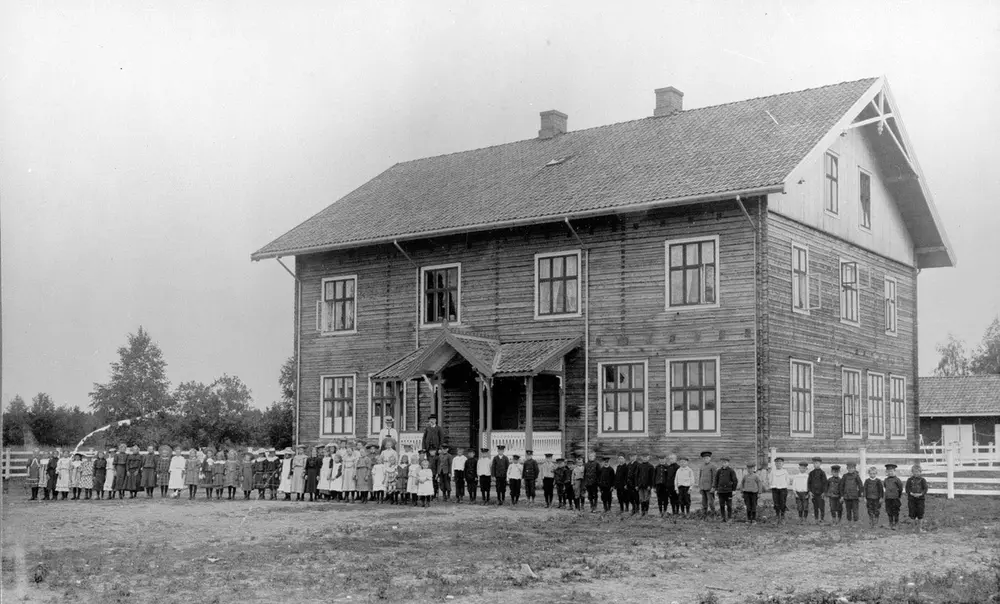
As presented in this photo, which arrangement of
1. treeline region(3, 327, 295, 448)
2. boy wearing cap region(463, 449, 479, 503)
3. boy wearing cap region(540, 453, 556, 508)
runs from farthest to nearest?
treeline region(3, 327, 295, 448)
boy wearing cap region(463, 449, 479, 503)
boy wearing cap region(540, 453, 556, 508)

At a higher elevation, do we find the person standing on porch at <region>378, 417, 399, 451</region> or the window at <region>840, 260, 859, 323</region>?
the window at <region>840, 260, 859, 323</region>

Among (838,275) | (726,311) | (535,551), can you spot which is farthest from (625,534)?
(838,275)

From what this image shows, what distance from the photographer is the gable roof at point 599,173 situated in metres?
24.8

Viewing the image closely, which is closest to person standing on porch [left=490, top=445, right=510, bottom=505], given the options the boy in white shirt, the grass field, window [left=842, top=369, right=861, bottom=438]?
the grass field

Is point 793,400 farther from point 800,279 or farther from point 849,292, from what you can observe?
point 849,292

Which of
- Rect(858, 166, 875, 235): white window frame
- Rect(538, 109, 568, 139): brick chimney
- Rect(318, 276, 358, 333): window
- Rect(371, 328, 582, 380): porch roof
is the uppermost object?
Rect(538, 109, 568, 139): brick chimney

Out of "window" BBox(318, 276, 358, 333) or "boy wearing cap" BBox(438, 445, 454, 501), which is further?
"window" BBox(318, 276, 358, 333)

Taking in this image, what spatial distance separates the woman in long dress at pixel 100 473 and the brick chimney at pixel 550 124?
1510 centimetres

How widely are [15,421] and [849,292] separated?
3539 cm

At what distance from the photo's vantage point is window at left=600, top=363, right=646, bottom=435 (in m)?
25.5

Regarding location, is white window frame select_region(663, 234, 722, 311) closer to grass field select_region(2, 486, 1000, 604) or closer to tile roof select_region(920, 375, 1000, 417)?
grass field select_region(2, 486, 1000, 604)

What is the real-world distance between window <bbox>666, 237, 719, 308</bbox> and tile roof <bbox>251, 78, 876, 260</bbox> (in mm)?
1355

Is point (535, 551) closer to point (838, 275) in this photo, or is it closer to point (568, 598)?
point (568, 598)

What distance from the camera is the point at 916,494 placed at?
18953mm
